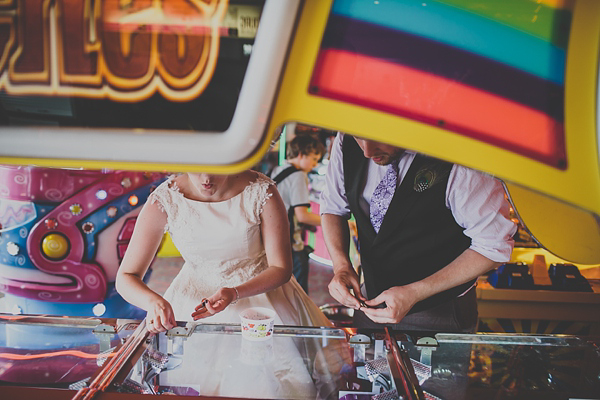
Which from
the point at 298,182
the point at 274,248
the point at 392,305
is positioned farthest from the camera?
the point at 298,182

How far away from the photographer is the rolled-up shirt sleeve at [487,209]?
167 centimetres

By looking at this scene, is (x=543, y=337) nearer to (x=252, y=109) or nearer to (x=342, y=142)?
(x=342, y=142)

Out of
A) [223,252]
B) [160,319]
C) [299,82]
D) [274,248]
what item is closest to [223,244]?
[223,252]

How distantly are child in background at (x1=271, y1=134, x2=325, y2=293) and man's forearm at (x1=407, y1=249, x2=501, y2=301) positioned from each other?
2027 millimetres

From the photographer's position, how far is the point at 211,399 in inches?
45.4

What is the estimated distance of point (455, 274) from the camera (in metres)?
1.75

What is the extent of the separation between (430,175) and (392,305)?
1.55 feet

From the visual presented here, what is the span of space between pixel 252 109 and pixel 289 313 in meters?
1.50

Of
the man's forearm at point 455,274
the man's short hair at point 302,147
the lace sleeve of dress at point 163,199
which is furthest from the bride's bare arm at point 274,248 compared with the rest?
the man's short hair at point 302,147

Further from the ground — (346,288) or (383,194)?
(383,194)

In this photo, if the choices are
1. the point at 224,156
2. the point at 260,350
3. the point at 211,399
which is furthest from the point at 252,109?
the point at 260,350

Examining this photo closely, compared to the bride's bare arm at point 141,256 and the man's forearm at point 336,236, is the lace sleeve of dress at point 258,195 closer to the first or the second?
the man's forearm at point 336,236

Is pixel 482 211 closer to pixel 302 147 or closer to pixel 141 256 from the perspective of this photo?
pixel 141 256

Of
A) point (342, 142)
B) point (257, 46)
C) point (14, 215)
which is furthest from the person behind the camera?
point (14, 215)
